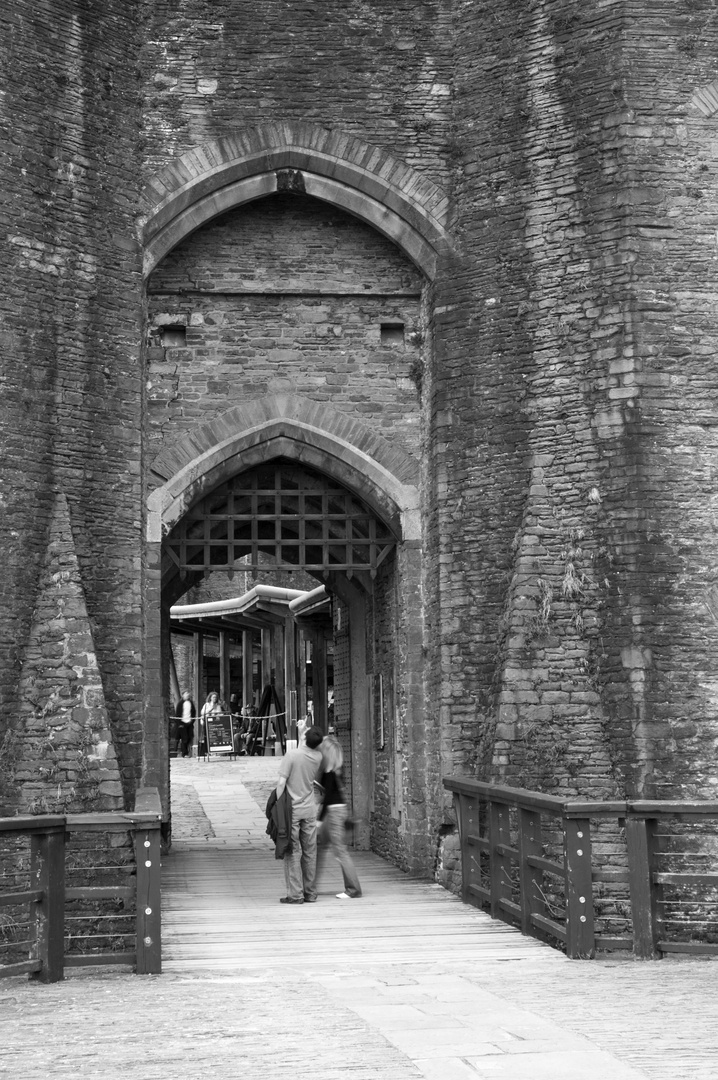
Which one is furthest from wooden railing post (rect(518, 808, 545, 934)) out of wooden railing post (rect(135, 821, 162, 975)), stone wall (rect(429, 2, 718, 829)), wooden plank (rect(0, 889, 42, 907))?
wooden plank (rect(0, 889, 42, 907))

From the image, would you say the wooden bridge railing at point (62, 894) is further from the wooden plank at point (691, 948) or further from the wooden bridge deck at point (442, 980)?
the wooden plank at point (691, 948)

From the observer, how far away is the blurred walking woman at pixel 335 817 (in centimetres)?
866

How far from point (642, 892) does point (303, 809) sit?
3.14m

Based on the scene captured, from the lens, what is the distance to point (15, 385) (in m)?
8.99

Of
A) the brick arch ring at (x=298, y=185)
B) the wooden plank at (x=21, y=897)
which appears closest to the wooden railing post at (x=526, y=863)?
the wooden plank at (x=21, y=897)

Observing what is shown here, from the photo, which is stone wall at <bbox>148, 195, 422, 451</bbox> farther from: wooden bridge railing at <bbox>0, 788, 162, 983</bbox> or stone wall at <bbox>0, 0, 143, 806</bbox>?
wooden bridge railing at <bbox>0, 788, 162, 983</bbox>

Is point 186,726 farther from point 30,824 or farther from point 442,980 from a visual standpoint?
point 442,980

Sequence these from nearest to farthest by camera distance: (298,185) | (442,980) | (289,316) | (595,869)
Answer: (442,980) < (595,869) < (298,185) < (289,316)

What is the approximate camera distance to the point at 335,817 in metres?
8.69

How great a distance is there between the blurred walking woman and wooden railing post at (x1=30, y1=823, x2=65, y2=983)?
2904 mm

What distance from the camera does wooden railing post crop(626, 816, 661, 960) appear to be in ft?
19.7

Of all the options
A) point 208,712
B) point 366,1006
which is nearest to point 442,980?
point 366,1006

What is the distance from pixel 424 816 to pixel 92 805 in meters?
2.89

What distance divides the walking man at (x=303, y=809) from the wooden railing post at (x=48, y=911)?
271 centimetres
